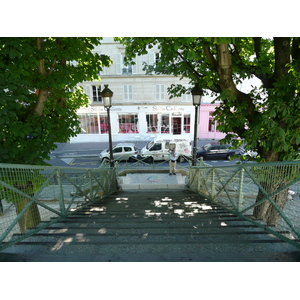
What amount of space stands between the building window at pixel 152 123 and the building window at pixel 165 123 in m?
0.61

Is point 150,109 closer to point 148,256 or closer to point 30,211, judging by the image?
point 30,211

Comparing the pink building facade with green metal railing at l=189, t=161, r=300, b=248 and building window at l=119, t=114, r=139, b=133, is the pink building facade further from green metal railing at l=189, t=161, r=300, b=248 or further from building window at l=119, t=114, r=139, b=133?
green metal railing at l=189, t=161, r=300, b=248

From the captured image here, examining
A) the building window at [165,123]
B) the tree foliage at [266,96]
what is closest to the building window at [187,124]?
the building window at [165,123]

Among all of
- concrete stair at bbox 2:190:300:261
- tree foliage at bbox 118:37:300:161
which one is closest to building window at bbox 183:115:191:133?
tree foliage at bbox 118:37:300:161

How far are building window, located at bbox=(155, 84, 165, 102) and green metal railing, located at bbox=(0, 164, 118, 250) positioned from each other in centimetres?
1633

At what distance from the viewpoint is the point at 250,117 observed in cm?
531

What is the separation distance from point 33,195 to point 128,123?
18404 mm

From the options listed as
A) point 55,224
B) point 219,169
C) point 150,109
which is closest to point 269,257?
point 219,169

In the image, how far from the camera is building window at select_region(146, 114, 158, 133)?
71.0 ft

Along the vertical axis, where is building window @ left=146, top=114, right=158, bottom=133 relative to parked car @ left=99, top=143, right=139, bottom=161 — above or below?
above

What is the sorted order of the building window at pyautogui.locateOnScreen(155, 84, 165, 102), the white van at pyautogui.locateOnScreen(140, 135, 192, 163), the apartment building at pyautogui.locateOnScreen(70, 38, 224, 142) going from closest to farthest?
the white van at pyautogui.locateOnScreen(140, 135, 192, 163) → the apartment building at pyautogui.locateOnScreen(70, 38, 224, 142) → the building window at pyautogui.locateOnScreen(155, 84, 165, 102)

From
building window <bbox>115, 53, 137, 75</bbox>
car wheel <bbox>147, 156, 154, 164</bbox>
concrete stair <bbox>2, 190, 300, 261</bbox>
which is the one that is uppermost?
building window <bbox>115, 53, 137, 75</bbox>

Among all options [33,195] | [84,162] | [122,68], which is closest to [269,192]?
[33,195]

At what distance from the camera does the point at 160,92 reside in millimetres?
21000
